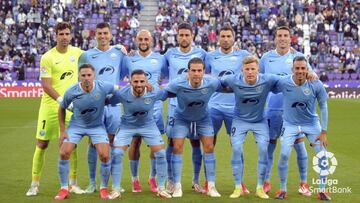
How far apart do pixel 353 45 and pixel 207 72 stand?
2855cm

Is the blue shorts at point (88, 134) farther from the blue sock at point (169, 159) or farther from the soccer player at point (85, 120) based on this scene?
the blue sock at point (169, 159)

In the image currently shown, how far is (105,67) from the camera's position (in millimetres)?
11320

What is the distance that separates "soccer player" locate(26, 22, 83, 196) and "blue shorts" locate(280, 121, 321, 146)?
3215 millimetres

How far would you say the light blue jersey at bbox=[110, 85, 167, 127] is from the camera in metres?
10.6

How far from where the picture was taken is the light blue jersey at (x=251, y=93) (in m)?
10.7

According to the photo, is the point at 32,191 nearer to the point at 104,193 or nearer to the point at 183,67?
the point at 104,193

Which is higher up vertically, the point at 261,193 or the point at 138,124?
the point at 138,124

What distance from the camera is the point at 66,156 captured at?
34.2 ft

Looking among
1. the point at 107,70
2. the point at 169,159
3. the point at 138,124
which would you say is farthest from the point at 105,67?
the point at 169,159

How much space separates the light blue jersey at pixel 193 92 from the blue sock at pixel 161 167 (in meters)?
0.77

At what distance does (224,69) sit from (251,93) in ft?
2.66

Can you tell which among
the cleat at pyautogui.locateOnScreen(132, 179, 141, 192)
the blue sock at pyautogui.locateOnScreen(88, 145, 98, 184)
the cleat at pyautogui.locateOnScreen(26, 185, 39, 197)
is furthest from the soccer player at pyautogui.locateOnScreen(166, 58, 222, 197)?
the cleat at pyautogui.locateOnScreen(26, 185, 39, 197)

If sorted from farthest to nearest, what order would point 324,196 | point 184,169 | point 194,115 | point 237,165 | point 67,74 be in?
point 184,169, point 67,74, point 194,115, point 237,165, point 324,196

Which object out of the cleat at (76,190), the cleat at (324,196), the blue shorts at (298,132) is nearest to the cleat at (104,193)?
the cleat at (76,190)
